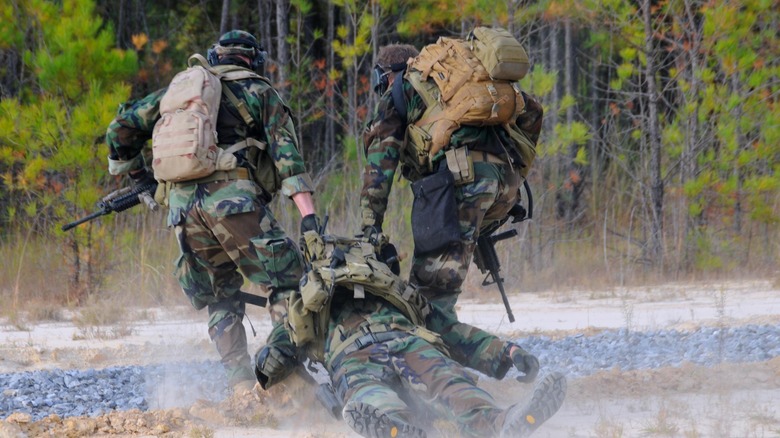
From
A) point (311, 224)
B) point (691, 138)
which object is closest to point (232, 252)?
point (311, 224)

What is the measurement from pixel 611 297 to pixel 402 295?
17.2 ft

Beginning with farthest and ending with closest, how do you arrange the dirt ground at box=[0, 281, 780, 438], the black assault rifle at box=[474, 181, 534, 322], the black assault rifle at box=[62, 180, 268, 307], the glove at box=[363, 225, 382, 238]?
1. the black assault rifle at box=[474, 181, 534, 322]
2. the black assault rifle at box=[62, 180, 268, 307]
3. the glove at box=[363, 225, 382, 238]
4. the dirt ground at box=[0, 281, 780, 438]

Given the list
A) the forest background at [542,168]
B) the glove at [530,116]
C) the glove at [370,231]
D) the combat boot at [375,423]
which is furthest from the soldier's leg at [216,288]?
the forest background at [542,168]

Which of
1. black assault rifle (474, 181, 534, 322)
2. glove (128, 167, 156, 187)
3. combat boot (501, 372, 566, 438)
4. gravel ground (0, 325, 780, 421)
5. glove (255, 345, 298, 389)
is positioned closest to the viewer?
combat boot (501, 372, 566, 438)

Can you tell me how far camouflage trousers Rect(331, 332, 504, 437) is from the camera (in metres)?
3.82

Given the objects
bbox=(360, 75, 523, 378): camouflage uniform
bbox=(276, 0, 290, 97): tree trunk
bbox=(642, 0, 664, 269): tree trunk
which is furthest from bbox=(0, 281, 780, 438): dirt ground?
bbox=(276, 0, 290, 97): tree trunk

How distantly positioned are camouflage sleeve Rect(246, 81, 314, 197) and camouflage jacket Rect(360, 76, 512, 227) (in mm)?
344

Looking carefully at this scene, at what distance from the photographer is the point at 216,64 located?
5.43 m

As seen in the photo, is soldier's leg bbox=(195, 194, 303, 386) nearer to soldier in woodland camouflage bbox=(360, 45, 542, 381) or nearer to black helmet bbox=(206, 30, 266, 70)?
soldier in woodland camouflage bbox=(360, 45, 542, 381)

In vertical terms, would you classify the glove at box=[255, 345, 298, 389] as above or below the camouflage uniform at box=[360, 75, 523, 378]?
below

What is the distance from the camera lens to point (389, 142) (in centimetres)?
534

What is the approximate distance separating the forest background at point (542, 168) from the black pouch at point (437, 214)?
439cm

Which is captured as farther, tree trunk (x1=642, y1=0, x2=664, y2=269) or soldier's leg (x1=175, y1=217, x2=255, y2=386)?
tree trunk (x1=642, y1=0, x2=664, y2=269)

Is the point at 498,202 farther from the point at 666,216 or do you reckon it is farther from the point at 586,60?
the point at 586,60
